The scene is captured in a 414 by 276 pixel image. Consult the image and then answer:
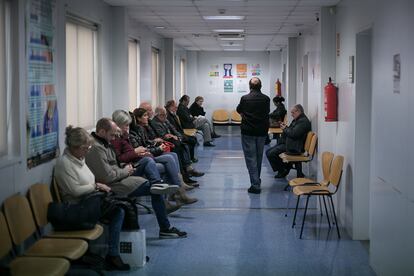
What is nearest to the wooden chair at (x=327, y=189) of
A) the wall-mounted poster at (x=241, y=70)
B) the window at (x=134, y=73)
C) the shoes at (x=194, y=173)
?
the shoes at (x=194, y=173)

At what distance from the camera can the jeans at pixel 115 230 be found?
5336 mm

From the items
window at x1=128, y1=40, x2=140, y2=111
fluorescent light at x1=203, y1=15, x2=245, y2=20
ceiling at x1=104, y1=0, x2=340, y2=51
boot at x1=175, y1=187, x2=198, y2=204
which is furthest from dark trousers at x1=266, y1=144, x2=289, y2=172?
boot at x1=175, y1=187, x2=198, y2=204

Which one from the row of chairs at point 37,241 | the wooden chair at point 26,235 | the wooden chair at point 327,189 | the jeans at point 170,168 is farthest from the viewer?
the jeans at point 170,168

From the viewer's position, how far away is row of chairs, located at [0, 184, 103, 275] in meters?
4.08

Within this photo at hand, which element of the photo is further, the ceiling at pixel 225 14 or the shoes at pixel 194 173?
the shoes at pixel 194 173

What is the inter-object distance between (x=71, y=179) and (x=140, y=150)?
Answer: 2.49 meters

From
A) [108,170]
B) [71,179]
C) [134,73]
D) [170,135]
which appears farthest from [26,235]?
[134,73]

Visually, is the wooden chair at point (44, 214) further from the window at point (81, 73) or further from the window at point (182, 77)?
the window at point (182, 77)

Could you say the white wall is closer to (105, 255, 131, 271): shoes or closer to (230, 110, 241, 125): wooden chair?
(230, 110, 241, 125): wooden chair

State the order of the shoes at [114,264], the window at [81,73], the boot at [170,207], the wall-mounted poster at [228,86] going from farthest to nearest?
the wall-mounted poster at [228,86]
the boot at [170,207]
the window at [81,73]
the shoes at [114,264]

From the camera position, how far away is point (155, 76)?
1341 cm

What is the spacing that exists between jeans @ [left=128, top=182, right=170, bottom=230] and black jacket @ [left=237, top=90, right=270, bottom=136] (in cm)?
288

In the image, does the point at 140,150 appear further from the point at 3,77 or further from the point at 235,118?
the point at 235,118

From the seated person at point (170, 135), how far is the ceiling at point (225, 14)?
5.06 ft
